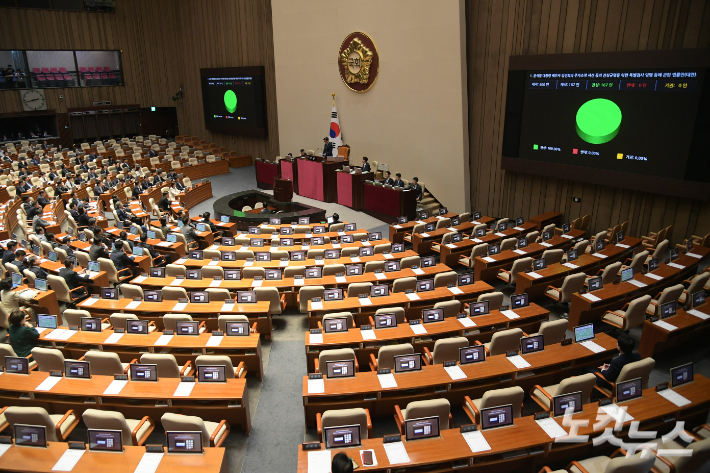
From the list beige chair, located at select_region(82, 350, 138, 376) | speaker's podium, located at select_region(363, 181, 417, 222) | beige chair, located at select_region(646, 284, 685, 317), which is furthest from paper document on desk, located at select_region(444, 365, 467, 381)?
speaker's podium, located at select_region(363, 181, 417, 222)

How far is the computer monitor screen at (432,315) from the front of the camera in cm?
667

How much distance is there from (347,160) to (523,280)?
1005 cm

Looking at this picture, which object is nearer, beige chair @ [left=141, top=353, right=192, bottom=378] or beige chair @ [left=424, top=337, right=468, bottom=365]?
beige chair @ [left=141, top=353, right=192, bottom=378]

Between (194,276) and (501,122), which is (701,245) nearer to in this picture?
(501,122)

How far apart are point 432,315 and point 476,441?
2.40 metres

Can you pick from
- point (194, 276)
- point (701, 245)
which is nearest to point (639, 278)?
point (701, 245)

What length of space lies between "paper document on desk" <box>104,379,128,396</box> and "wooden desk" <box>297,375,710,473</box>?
7.85ft

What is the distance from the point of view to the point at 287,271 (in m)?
8.66

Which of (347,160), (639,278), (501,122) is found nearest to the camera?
(639,278)

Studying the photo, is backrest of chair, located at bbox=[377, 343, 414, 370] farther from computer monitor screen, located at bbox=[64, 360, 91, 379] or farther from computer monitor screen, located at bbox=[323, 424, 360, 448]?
computer monitor screen, located at bbox=[64, 360, 91, 379]

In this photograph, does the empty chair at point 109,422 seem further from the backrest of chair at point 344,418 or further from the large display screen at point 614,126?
the large display screen at point 614,126

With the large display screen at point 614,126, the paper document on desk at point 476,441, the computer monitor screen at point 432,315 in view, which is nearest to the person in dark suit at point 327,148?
the large display screen at point 614,126

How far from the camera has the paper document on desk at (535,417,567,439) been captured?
4504 mm

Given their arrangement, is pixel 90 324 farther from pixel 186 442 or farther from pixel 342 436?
pixel 342 436
